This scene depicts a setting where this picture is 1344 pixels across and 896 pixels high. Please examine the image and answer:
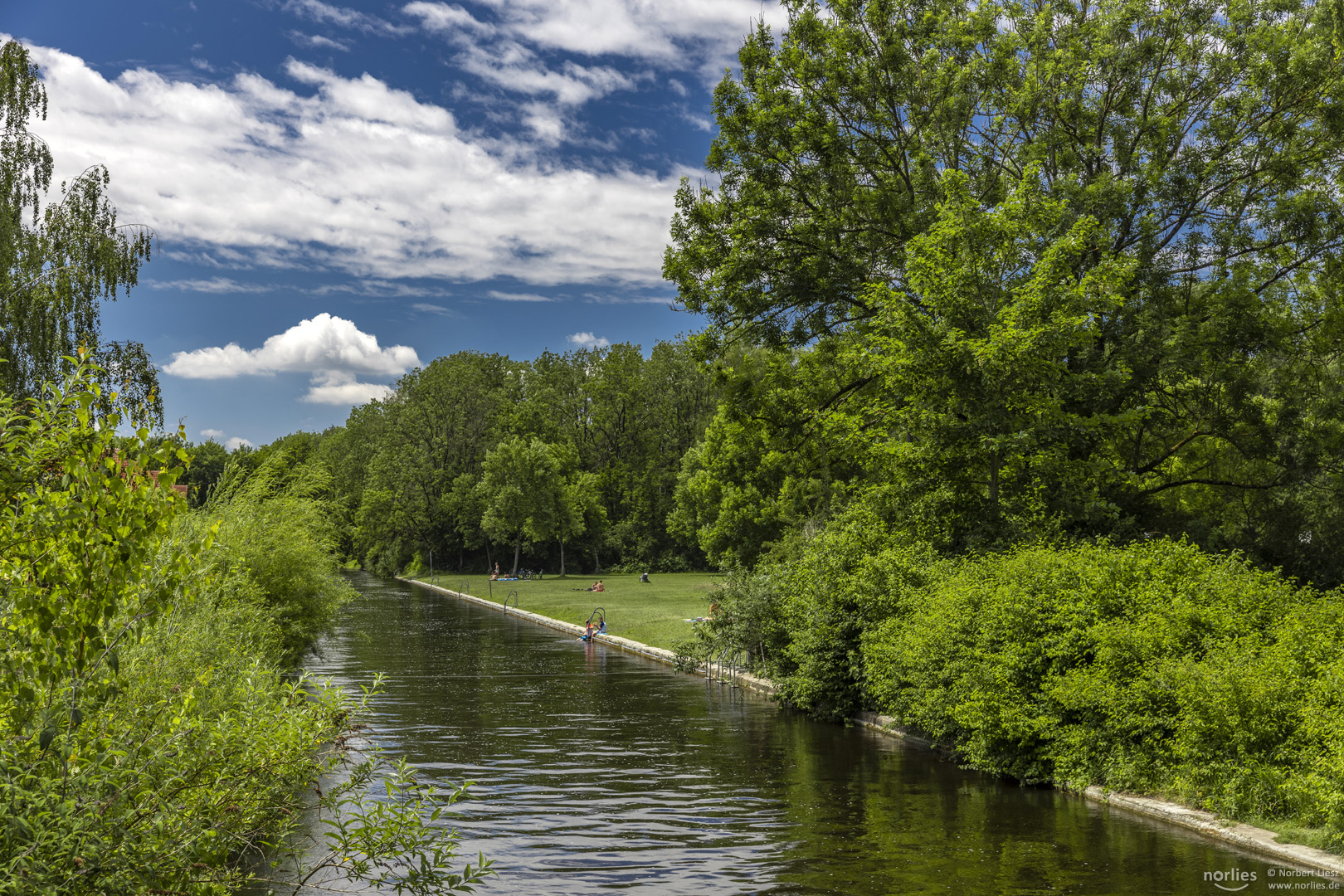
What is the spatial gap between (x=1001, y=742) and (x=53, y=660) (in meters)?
12.6

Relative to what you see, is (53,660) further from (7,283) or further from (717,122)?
(717,122)

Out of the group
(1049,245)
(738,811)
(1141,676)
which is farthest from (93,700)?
(1049,245)

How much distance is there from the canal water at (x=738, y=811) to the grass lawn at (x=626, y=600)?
7304 millimetres

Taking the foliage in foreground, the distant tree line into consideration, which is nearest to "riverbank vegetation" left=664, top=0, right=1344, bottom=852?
the foliage in foreground

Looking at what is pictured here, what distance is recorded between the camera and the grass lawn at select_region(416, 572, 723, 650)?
36.8 m

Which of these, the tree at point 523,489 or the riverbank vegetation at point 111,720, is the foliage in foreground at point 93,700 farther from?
the tree at point 523,489

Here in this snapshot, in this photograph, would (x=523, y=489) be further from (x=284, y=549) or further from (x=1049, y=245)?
(x=1049, y=245)

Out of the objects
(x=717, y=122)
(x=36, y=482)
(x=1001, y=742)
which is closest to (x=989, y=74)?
(x=717, y=122)

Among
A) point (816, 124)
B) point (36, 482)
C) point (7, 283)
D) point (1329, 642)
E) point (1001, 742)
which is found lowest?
point (1001, 742)

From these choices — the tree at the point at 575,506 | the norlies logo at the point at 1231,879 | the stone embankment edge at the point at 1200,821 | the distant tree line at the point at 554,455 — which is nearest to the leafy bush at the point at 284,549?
the stone embankment edge at the point at 1200,821

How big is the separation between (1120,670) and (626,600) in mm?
41408

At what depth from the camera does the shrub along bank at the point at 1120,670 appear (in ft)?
33.4

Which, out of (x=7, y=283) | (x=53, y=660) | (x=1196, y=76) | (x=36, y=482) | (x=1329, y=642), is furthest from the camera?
(x=1196, y=76)

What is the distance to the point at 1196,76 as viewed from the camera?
72.7ft
